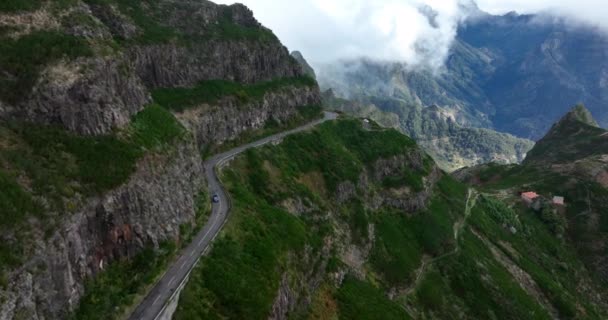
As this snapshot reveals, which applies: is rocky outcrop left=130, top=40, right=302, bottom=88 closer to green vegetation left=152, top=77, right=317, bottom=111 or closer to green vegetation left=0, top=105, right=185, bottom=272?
green vegetation left=152, top=77, right=317, bottom=111

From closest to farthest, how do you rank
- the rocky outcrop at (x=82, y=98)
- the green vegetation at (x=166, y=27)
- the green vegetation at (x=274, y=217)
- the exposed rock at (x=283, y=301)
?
the rocky outcrop at (x=82, y=98)
the green vegetation at (x=274, y=217)
the exposed rock at (x=283, y=301)
the green vegetation at (x=166, y=27)

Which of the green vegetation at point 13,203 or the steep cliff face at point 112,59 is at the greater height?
the steep cliff face at point 112,59

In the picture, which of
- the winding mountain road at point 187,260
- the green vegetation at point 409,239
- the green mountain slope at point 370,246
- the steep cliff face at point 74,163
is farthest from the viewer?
the green vegetation at point 409,239

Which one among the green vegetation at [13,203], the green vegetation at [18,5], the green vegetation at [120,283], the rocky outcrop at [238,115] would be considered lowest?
the green vegetation at [120,283]

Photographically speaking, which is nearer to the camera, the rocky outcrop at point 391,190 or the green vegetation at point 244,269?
the green vegetation at point 244,269

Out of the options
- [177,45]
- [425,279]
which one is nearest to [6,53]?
[177,45]

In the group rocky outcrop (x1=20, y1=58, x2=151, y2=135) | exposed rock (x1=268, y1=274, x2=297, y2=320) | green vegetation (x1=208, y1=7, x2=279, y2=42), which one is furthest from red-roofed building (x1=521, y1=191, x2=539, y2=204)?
rocky outcrop (x1=20, y1=58, x2=151, y2=135)

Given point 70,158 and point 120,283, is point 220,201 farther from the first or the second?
point 70,158

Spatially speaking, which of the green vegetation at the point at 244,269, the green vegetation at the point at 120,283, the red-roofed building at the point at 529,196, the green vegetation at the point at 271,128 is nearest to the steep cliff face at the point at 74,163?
the green vegetation at the point at 120,283

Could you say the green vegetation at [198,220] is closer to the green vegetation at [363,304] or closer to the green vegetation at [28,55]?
the green vegetation at [28,55]
